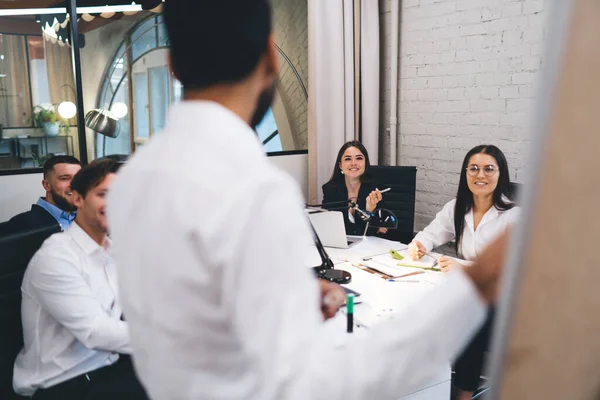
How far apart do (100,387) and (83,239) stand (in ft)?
1.60

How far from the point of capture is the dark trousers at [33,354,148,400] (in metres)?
1.59

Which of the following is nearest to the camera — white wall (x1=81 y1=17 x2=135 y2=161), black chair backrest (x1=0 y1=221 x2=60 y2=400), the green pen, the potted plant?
the green pen

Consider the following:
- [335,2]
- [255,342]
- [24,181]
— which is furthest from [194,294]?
[335,2]

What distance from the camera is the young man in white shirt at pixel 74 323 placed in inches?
61.9

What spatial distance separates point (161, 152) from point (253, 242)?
154 millimetres

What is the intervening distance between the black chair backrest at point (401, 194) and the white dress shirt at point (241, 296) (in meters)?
2.90

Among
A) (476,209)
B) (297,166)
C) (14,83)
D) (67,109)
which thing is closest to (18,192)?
(67,109)

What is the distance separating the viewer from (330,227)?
260cm

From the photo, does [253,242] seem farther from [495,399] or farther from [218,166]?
[495,399]

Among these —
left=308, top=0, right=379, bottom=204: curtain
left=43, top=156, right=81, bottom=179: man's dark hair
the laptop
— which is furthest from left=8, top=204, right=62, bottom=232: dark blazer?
left=308, top=0, right=379, bottom=204: curtain

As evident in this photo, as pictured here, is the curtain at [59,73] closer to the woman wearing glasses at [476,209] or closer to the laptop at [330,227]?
the laptop at [330,227]

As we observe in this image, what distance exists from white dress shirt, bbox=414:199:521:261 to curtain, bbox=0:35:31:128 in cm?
273

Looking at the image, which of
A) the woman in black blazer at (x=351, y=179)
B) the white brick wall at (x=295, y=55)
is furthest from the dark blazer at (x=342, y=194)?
the white brick wall at (x=295, y=55)

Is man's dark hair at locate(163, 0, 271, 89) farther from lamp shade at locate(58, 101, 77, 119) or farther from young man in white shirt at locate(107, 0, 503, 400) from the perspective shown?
lamp shade at locate(58, 101, 77, 119)
